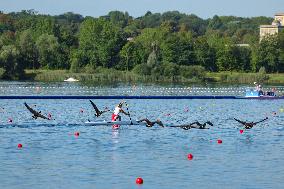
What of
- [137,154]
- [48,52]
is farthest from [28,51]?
[137,154]

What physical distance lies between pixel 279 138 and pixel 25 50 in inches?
3879

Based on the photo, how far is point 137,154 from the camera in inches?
1316

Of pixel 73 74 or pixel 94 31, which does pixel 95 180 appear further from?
pixel 94 31

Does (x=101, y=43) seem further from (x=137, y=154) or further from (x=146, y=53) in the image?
(x=137, y=154)

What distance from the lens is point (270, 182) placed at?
2716 centimetres

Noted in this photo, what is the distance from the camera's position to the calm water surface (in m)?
27.1

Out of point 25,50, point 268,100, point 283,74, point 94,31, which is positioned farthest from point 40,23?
point 268,100

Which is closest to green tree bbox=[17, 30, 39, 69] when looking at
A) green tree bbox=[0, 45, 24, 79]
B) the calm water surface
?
green tree bbox=[0, 45, 24, 79]

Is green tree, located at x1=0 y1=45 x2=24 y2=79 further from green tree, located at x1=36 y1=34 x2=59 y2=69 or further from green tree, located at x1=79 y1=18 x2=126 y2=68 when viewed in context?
green tree, located at x1=79 y1=18 x2=126 y2=68

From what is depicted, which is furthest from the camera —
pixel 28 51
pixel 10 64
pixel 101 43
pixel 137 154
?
pixel 101 43

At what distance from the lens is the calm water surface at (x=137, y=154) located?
27125 millimetres

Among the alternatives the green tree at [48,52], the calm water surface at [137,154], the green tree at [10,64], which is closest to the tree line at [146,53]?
the green tree at [48,52]

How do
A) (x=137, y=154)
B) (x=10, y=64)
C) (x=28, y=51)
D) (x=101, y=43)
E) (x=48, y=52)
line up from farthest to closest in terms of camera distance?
(x=101, y=43) → (x=48, y=52) → (x=28, y=51) → (x=10, y=64) → (x=137, y=154)

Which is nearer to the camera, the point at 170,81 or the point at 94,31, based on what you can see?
the point at 170,81
